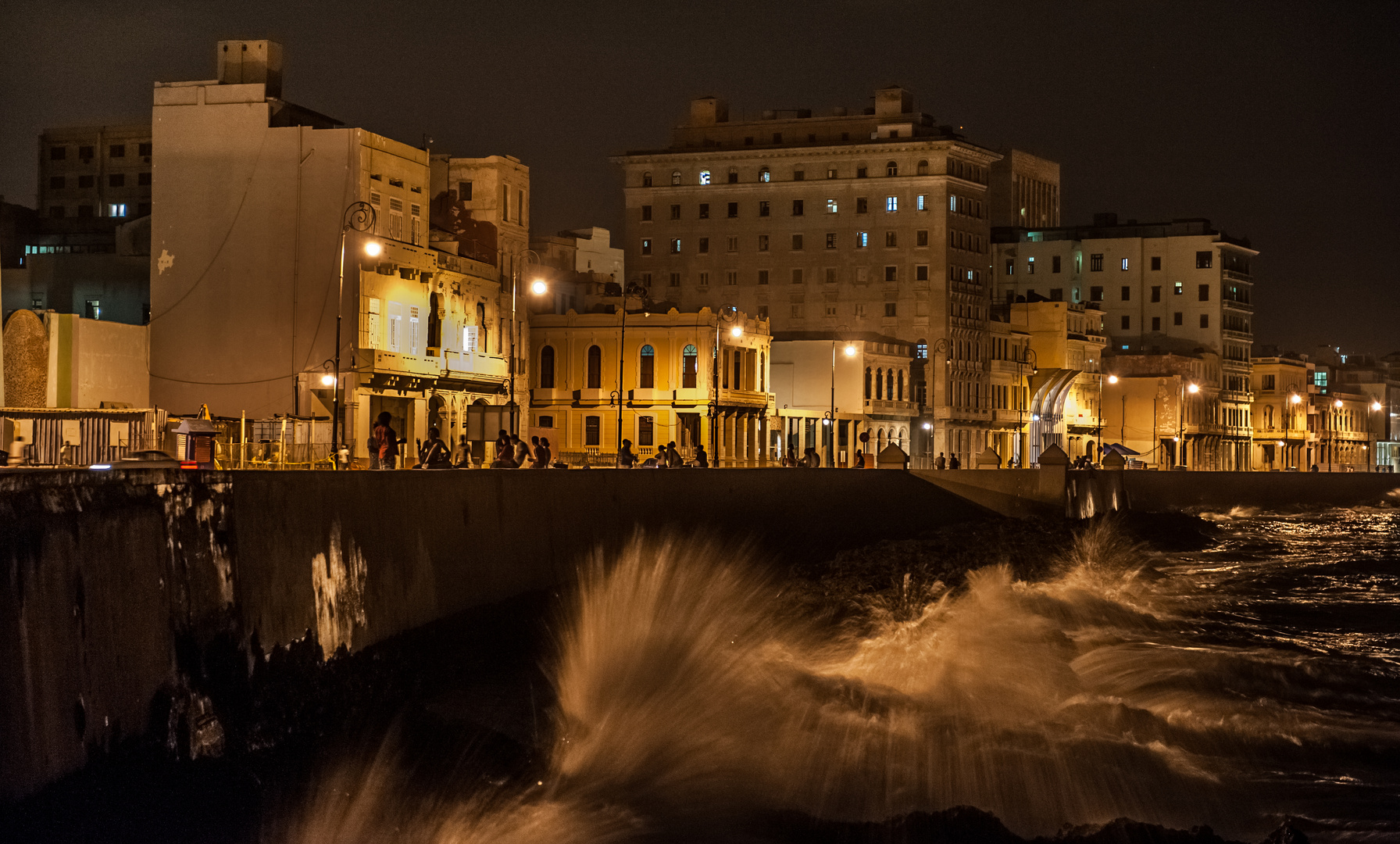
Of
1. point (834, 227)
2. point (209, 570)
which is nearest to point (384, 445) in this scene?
point (209, 570)

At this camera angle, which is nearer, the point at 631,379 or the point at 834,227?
the point at 631,379

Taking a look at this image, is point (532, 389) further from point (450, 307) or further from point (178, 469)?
point (178, 469)

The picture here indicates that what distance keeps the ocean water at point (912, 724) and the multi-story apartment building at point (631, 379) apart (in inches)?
1267

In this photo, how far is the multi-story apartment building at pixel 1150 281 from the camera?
133 metres

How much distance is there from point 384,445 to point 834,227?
7231cm

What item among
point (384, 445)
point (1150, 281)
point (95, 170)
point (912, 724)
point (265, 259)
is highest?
point (95, 170)

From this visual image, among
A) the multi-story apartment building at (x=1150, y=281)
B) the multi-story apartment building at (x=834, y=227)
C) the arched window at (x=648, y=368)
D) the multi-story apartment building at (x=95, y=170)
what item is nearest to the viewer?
the arched window at (x=648, y=368)

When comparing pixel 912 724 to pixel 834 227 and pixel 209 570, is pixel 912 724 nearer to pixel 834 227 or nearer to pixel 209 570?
pixel 209 570

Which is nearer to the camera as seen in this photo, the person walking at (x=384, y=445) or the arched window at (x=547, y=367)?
the person walking at (x=384, y=445)

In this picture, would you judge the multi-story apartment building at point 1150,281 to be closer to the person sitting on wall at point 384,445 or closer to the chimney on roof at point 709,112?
the chimney on roof at point 709,112

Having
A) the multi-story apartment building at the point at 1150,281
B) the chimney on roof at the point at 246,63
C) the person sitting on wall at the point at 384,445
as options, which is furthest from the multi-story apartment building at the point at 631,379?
the multi-story apartment building at the point at 1150,281

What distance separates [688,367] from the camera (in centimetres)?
7406

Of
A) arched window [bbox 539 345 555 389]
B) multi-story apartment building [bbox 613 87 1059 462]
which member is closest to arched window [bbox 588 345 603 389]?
arched window [bbox 539 345 555 389]

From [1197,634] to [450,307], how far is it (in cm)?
3410
